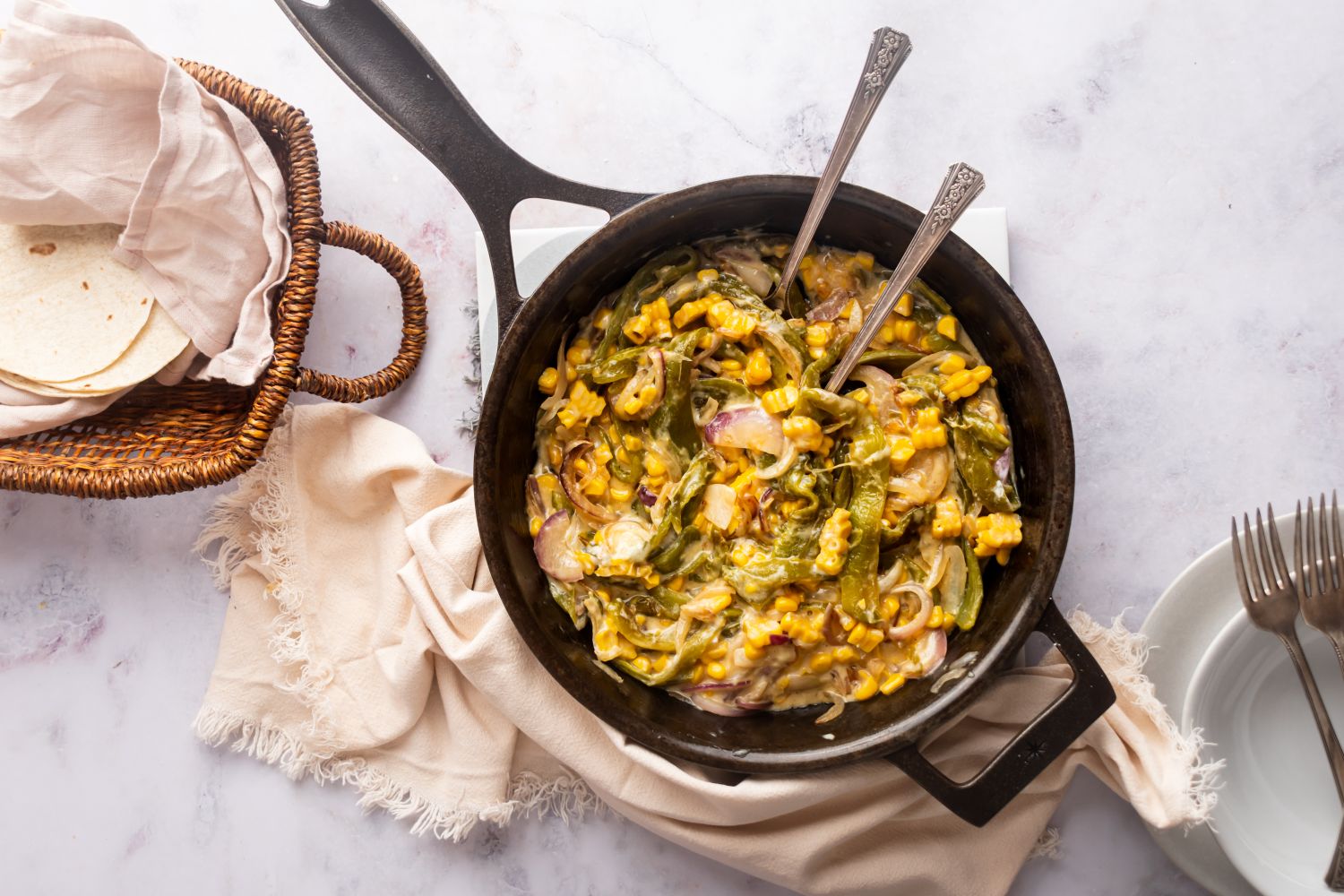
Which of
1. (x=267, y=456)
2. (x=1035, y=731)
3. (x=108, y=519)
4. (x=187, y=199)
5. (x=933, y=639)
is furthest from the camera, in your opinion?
(x=108, y=519)

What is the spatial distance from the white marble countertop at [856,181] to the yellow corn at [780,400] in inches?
36.0

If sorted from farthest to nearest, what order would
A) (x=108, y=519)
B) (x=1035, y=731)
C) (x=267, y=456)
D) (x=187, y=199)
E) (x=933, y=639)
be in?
(x=108, y=519) → (x=267, y=456) → (x=187, y=199) → (x=933, y=639) → (x=1035, y=731)

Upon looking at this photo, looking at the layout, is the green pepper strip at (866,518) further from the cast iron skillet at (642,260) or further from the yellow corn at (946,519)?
the cast iron skillet at (642,260)

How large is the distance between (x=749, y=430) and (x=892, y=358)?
443 millimetres

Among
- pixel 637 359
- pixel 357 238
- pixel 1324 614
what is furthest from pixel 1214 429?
pixel 357 238

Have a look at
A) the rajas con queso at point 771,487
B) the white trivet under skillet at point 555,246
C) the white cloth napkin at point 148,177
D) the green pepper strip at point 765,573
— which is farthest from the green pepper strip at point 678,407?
the white cloth napkin at point 148,177

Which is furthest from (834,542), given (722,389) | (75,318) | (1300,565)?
(75,318)

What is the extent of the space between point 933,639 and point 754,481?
25.7 inches

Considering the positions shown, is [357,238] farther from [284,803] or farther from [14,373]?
[284,803]

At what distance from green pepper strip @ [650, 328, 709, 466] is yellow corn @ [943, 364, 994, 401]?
2.25ft

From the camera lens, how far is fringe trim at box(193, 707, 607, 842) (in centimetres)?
298

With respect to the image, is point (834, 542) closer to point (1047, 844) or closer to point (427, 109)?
point (1047, 844)

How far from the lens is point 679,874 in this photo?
3090 millimetres

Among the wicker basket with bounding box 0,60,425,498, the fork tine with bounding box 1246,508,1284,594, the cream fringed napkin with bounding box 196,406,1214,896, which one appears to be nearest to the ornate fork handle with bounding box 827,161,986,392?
the cream fringed napkin with bounding box 196,406,1214,896
